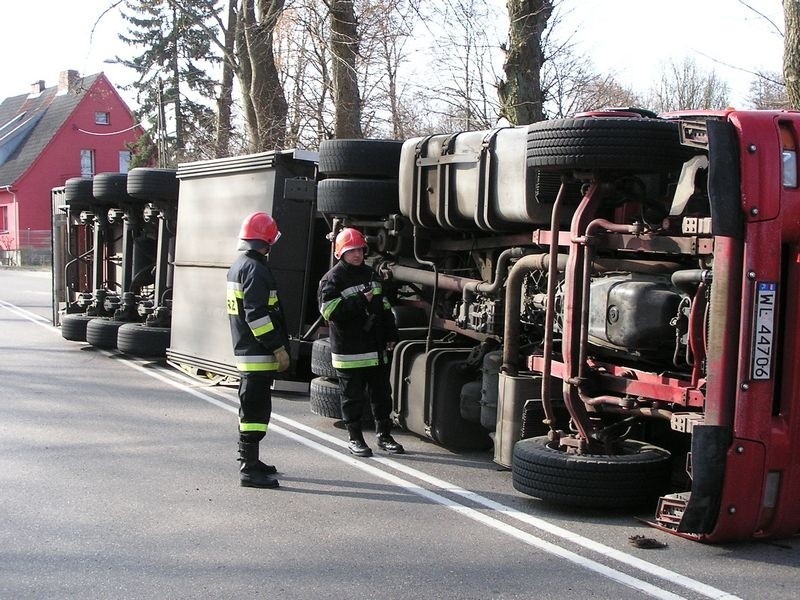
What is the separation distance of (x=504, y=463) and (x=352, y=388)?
4.81 feet

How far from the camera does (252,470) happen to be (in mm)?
6730

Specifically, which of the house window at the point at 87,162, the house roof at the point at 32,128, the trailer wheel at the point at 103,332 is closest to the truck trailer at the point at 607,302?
the trailer wheel at the point at 103,332

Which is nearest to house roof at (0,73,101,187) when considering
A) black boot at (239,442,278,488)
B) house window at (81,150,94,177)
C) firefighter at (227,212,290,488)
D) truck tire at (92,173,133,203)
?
house window at (81,150,94,177)

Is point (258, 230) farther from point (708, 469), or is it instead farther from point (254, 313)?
point (708, 469)

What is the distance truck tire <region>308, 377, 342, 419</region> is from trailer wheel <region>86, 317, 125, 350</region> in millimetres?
5704

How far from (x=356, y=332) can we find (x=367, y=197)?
1.54 m

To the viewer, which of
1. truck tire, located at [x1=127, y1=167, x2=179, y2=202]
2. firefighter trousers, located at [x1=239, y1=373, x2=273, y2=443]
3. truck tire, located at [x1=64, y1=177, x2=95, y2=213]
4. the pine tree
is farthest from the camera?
the pine tree

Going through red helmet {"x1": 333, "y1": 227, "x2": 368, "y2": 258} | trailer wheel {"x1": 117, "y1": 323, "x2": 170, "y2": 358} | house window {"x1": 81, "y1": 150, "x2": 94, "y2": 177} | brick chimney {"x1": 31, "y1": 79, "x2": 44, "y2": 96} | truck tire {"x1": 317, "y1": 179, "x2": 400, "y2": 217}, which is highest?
brick chimney {"x1": 31, "y1": 79, "x2": 44, "y2": 96}

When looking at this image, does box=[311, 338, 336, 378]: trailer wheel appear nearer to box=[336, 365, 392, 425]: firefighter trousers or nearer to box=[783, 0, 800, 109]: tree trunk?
box=[336, 365, 392, 425]: firefighter trousers

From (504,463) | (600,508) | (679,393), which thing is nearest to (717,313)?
(679,393)

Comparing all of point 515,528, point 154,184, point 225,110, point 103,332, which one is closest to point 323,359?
point 515,528

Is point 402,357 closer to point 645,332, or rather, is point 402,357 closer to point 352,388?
point 352,388

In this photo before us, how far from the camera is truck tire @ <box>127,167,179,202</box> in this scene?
1306 cm

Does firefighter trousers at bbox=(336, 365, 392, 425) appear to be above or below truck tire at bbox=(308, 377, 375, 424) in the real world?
above
